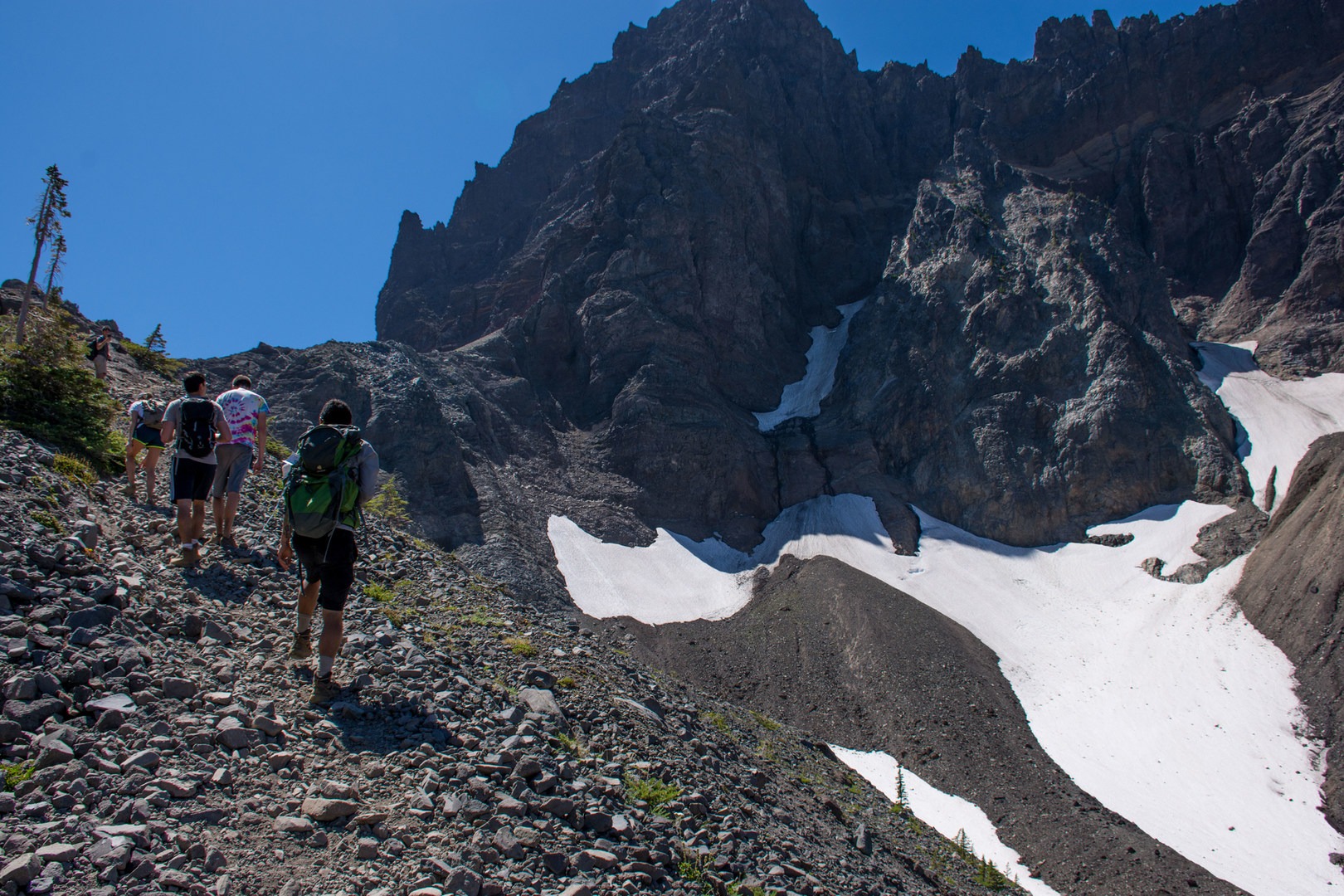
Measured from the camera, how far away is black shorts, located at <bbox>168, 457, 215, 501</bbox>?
8914 millimetres

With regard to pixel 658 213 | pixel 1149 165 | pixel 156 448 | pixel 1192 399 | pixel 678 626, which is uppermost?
pixel 1149 165

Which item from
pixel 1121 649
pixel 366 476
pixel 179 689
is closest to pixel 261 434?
pixel 366 476

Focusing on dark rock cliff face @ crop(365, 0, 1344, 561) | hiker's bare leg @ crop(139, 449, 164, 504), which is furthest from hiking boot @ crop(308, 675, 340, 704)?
dark rock cliff face @ crop(365, 0, 1344, 561)

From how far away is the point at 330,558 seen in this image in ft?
22.4

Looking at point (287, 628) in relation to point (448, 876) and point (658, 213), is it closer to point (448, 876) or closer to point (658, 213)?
point (448, 876)

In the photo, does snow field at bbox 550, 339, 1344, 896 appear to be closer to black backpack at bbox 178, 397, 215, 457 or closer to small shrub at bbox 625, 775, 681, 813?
small shrub at bbox 625, 775, 681, 813

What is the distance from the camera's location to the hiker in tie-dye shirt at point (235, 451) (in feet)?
31.8

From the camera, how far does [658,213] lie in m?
74.1

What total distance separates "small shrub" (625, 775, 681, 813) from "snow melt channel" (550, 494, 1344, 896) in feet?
94.0

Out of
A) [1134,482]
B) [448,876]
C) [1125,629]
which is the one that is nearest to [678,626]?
[1125,629]

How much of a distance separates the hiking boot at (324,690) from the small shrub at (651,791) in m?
2.67

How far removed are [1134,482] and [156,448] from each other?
58.4m

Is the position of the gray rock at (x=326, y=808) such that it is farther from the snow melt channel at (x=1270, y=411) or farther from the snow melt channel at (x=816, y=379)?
the snow melt channel at (x=816, y=379)

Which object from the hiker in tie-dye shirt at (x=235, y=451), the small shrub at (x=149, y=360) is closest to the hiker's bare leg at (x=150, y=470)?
the hiker in tie-dye shirt at (x=235, y=451)
